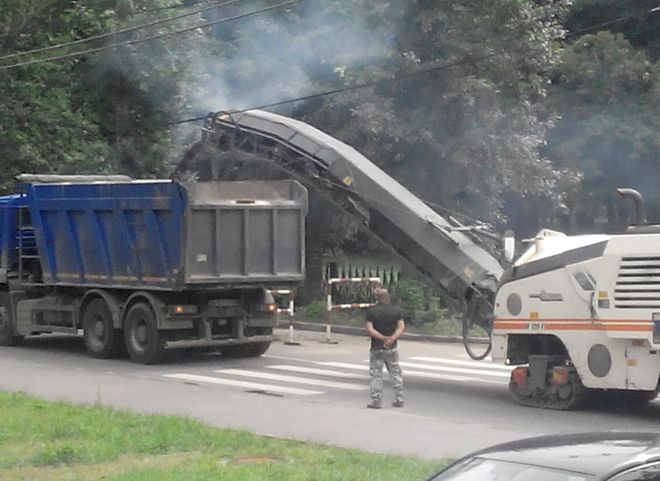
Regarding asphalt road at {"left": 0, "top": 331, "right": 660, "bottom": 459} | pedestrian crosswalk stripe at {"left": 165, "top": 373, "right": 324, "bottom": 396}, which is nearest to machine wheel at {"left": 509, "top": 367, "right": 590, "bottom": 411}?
asphalt road at {"left": 0, "top": 331, "right": 660, "bottom": 459}

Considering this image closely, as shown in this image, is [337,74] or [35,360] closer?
[35,360]

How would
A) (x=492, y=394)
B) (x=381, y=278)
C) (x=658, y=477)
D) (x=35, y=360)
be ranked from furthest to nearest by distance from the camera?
(x=381, y=278) < (x=35, y=360) < (x=492, y=394) < (x=658, y=477)

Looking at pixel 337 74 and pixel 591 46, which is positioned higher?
pixel 591 46

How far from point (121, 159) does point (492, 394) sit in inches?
622

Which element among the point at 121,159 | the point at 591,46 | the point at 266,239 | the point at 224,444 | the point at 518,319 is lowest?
the point at 224,444

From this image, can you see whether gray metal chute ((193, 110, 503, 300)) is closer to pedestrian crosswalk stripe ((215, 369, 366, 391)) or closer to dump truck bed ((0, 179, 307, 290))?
dump truck bed ((0, 179, 307, 290))

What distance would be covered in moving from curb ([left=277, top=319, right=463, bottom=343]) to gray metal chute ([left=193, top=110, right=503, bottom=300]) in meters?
7.34

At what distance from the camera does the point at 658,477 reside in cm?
568

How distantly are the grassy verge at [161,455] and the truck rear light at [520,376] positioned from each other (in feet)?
15.7

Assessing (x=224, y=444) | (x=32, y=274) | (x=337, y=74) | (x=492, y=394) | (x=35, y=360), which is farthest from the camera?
(x=337, y=74)

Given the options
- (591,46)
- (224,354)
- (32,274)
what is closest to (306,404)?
(224,354)

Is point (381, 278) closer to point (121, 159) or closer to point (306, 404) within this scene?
point (121, 159)

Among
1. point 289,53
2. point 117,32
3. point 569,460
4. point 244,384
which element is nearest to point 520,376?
point 244,384

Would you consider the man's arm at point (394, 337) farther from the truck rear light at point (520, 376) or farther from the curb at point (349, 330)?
the curb at point (349, 330)
